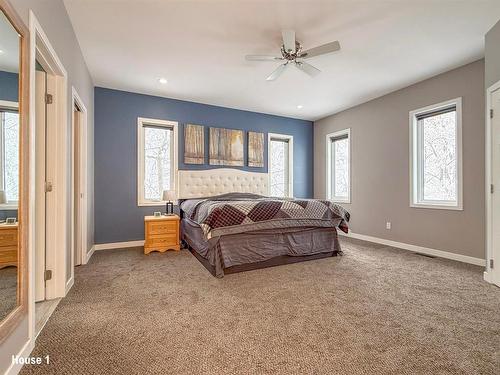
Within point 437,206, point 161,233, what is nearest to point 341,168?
point 437,206

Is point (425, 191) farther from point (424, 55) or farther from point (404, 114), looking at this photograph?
point (424, 55)

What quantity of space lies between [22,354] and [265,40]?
11.4ft

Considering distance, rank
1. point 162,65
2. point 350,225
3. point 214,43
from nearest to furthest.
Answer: point 214,43 → point 162,65 → point 350,225

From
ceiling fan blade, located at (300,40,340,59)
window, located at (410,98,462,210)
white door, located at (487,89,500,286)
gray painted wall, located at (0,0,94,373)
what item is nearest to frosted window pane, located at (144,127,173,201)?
gray painted wall, located at (0,0,94,373)

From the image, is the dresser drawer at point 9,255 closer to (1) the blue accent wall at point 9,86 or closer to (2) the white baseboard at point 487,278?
(1) the blue accent wall at point 9,86

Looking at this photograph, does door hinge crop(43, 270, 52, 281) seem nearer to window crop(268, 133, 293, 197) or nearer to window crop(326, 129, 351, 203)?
window crop(268, 133, 293, 197)

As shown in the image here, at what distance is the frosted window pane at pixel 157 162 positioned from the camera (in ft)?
15.5

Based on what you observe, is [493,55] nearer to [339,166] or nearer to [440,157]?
[440,157]

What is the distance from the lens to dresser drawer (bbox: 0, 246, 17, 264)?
1441 mm

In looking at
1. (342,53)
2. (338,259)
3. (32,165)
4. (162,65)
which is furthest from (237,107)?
(32,165)

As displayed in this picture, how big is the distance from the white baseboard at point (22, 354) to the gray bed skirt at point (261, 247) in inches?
65.1

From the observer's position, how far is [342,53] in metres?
3.24

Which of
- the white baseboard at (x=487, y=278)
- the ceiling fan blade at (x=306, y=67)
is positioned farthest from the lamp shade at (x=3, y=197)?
the white baseboard at (x=487, y=278)

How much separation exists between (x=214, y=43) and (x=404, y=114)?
3.47 metres
